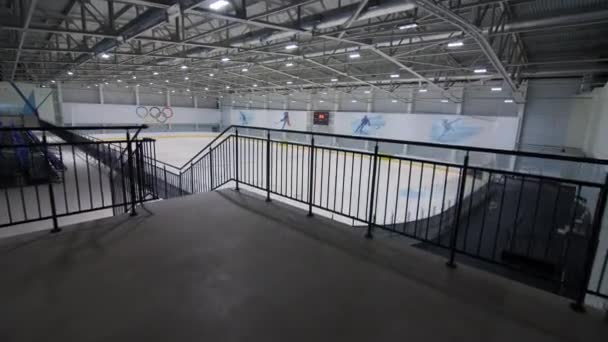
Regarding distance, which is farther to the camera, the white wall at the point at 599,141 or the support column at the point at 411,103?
the support column at the point at 411,103

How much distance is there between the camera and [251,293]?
232cm

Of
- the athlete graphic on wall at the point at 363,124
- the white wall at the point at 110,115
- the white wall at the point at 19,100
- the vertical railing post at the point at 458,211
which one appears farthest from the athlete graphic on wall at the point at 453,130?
the white wall at the point at 110,115

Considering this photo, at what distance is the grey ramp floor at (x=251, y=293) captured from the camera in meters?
1.95

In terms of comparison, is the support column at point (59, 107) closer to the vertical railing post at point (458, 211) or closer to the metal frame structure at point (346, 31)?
the metal frame structure at point (346, 31)

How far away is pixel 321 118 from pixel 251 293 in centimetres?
2191

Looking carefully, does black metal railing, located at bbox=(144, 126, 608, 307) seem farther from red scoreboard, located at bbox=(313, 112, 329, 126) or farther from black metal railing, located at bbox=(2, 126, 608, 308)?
red scoreboard, located at bbox=(313, 112, 329, 126)

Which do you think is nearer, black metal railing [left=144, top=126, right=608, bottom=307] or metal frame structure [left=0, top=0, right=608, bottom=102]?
black metal railing [left=144, top=126, right=608, bottom=307]

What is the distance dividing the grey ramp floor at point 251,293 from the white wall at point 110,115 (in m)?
28.4

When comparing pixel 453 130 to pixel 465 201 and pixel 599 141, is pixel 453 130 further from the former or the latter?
pixel 599 141

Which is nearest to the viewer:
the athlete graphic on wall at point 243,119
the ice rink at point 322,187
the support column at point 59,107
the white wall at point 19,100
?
the ice rink at point 322,187

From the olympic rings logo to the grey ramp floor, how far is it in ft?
96.3

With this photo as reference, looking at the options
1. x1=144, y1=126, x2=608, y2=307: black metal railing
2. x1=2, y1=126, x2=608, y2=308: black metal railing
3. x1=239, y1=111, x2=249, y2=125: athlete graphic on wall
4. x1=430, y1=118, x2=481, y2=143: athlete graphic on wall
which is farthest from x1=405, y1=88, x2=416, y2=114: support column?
x1=239, y1=111, x2=249, y2=125: athlete graphic on wall

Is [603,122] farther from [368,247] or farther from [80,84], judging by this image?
[80,84]

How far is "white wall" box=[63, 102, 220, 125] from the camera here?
2558 centimetres
